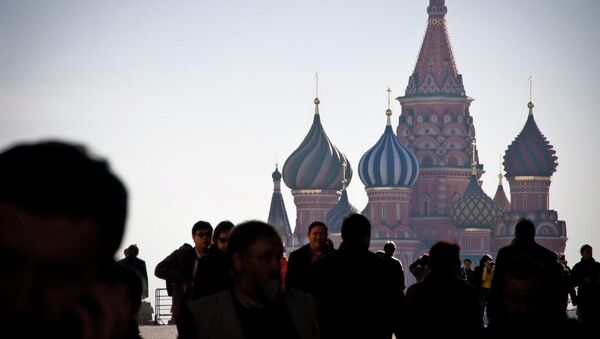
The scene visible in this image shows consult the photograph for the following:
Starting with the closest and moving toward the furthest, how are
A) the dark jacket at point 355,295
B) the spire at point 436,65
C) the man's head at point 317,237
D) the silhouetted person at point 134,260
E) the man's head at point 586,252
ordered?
the dark jacket at point 355,295
the man's head at point 317,237
the silhouetted person at point 134,260
the man's head at point 586,252
the spire at point 436,65

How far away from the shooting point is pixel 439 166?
363 ft

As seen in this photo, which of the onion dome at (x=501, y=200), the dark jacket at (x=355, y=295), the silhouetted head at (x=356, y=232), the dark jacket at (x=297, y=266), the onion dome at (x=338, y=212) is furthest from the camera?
the onion dome at (x=501, y=200)

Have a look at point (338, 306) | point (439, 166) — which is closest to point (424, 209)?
point (439, 166)

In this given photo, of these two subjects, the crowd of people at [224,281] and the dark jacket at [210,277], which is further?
the dark jacket at [210,277]

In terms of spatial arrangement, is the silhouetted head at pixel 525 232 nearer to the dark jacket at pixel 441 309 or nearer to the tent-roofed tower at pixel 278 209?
the dark jacket at pixel 441 309

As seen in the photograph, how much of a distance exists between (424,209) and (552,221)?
984 centimetres

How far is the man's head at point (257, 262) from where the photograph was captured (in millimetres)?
3420

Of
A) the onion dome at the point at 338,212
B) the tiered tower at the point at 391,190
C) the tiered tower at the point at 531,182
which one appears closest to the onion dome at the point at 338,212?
the onion dome at the point at 338,212

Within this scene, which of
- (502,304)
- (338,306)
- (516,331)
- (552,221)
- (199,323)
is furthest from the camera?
(552,221)

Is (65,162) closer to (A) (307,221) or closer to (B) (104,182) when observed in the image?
(B) (104,182)

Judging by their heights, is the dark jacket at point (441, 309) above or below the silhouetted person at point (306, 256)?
below

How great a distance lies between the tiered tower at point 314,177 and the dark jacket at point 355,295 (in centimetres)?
10518

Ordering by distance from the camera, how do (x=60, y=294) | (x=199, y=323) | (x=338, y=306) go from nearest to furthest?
(x=60, y=294) < (x=199, y=323) < (x=338, y=306)

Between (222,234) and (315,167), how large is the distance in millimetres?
104560
